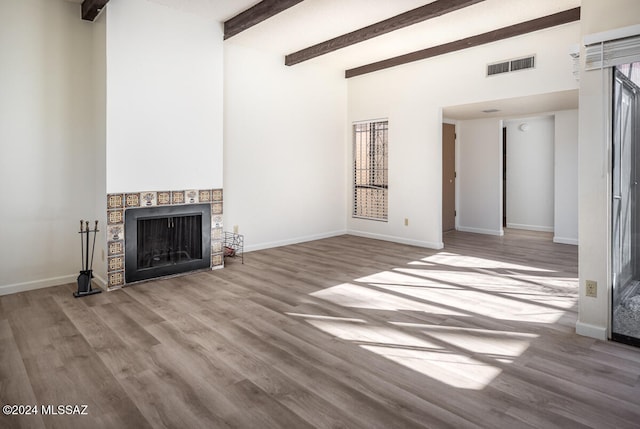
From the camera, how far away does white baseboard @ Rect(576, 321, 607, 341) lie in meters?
2.66

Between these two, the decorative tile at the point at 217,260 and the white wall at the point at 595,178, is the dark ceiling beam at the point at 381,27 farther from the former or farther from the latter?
the decorative tile at the point at 217,260

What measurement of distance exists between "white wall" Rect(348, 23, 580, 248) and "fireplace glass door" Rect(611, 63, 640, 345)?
7.25 feet

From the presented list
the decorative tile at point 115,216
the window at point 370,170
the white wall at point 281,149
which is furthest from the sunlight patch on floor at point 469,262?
the decorative tile at point 115,216

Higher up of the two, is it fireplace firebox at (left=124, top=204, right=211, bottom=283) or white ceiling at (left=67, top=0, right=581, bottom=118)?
white ceiling at (left=67, top=0, right=581, bottom=118)

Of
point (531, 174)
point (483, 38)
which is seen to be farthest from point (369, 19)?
point (531, 174)

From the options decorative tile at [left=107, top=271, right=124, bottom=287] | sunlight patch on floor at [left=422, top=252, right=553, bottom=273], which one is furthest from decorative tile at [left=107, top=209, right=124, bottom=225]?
sunlight patch on floor at [left=422, top=252, right=553, bottom=273]

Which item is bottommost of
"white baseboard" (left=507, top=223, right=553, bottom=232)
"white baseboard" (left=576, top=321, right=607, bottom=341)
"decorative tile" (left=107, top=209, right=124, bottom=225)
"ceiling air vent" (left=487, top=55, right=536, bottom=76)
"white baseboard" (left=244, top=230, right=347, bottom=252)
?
"white baseboard" (left=576, top=321, right=607, bottom=341)

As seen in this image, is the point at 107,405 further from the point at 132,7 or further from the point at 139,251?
the point at 132,7

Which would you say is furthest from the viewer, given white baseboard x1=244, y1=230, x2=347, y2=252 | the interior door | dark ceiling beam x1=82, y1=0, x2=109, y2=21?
the interior door

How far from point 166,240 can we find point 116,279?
648mm

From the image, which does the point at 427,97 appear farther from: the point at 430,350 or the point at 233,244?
the point at 430,350

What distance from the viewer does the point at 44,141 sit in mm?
3910

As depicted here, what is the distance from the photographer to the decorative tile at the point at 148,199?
4.07 meters

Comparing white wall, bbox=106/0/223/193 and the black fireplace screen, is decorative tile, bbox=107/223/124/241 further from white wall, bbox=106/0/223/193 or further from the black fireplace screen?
white wall, bbox=106/0/223/193
